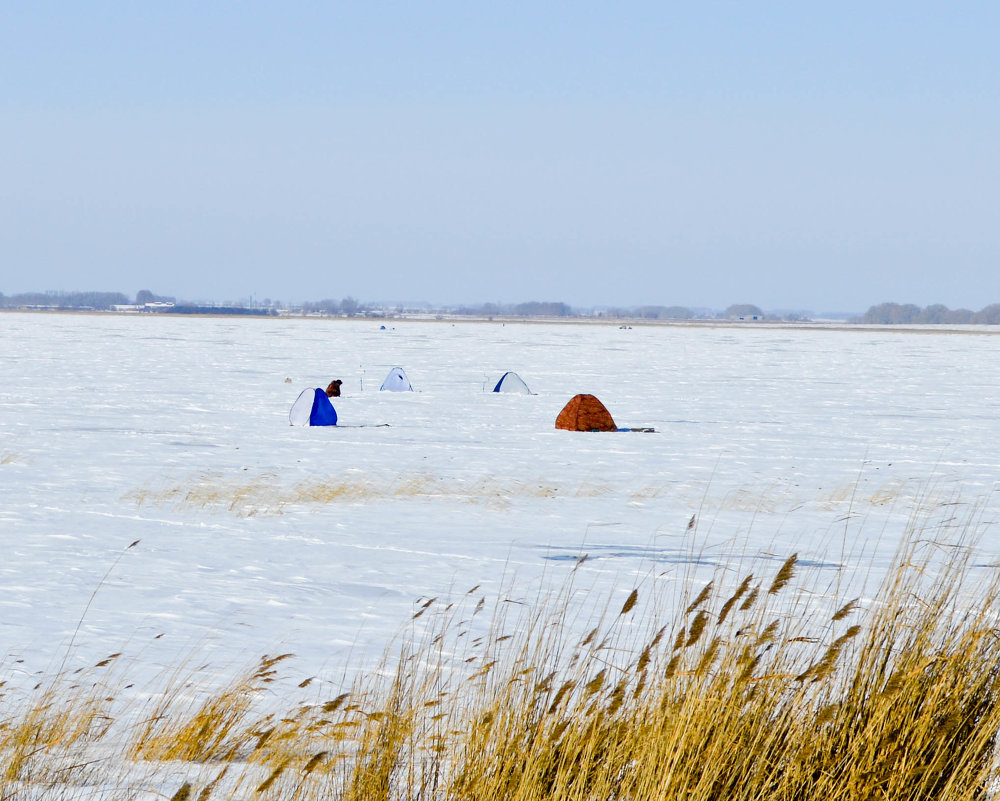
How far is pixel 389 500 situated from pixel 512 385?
15611mm

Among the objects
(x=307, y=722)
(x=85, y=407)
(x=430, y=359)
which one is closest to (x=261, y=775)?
(x=307, y=722)

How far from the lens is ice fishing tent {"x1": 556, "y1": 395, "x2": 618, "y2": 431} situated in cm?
1838

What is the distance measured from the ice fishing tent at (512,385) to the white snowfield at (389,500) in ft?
1.93

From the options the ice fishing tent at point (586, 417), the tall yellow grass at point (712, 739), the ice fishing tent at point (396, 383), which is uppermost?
the tall yellow grass at point (712, 739)

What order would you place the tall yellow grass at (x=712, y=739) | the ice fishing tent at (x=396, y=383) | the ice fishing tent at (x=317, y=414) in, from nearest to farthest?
the tall yellow grass at (x=712, y=739) < the ice fishing tent at (x=317, y=414) < the ice fishing tent at (x=396, y=383)

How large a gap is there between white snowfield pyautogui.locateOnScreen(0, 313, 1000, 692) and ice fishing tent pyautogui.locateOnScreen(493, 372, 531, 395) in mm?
587

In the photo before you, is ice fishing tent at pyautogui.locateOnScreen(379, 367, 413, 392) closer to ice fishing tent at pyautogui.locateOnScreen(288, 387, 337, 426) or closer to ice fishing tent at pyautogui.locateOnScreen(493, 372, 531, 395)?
ice fishing tent at pyautogui.locateOnScreen(493, 372, 531, 395)

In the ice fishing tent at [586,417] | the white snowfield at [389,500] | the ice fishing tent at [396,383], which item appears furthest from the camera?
the ice fishing tent at [396,383]

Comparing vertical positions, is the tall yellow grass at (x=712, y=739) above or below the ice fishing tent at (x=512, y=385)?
above

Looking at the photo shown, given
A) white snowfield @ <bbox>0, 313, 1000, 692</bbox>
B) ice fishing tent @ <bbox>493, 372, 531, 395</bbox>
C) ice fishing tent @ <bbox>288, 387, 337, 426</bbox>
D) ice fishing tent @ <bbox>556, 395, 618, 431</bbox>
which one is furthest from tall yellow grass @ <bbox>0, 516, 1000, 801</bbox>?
ice fishing tent @ <bbox>493, 372, 531, 395</bbox>

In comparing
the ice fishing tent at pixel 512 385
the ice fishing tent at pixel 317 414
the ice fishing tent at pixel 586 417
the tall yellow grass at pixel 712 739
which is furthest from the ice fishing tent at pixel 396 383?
the tall yellow grass at pixel 712 739

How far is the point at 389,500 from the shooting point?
1177 centimetres

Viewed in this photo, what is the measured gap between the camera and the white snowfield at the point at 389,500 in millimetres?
6969

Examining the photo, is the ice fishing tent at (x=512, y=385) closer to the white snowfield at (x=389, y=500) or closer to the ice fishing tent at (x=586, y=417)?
the white snowfield at (x=389, y=500)
